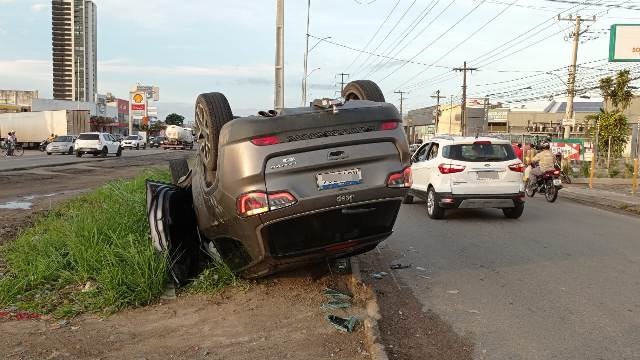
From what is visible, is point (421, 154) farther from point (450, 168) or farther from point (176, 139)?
point (176, 139)

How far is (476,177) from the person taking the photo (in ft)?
37.0

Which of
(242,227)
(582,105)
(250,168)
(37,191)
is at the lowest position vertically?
(37,191)

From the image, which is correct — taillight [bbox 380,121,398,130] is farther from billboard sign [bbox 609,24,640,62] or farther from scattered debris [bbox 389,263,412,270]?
billboard sign [bbox 609,24,640,62]

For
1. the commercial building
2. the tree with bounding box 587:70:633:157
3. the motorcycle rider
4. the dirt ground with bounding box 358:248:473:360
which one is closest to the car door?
the motorcycle rider

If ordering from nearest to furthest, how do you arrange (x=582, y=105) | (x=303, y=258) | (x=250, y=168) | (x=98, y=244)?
(x=250, y=168) < (x=303, y=258) < (x=98, y=244) < (x=582, y=105)

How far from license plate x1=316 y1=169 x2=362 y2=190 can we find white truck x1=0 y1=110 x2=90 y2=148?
52338 millimetres

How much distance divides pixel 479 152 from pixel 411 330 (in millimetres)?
7171

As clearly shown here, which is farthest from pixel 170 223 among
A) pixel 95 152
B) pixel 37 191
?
pixel 95 152

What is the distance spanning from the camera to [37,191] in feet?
54.2

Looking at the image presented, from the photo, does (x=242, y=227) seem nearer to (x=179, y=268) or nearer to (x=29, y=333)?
(x=179, y=268)

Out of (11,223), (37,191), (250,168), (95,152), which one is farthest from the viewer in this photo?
(95,152)

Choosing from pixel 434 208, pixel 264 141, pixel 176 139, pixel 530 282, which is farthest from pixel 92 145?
pixel 264 141

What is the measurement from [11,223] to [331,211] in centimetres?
791

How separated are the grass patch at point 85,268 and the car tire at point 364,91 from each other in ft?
8.60
